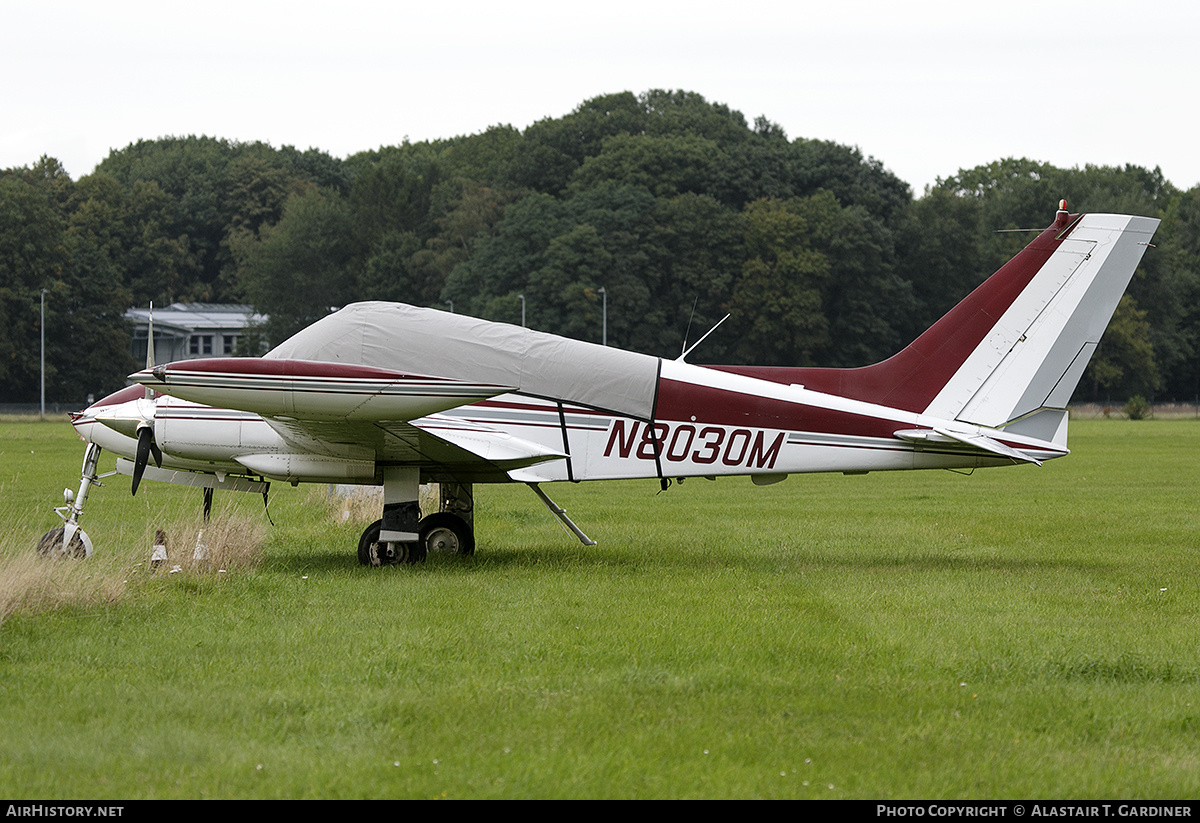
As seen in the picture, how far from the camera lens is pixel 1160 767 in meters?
5.25

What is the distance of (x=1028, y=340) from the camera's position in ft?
38.5

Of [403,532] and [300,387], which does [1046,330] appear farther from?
[300,387]

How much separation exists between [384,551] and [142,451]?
2.48m

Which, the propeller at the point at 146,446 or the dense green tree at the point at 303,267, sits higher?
the dense green tree at the point at 303,267

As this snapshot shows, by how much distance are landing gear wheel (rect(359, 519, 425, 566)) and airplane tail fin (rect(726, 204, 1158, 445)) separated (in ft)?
13.9

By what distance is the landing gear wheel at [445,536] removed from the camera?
1192 centimetres

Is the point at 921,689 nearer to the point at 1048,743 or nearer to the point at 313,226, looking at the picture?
the point at 1048,743

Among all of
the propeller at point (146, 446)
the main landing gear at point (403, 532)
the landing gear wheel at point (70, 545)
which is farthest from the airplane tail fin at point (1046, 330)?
the landing gear wheel at point (70, 545)

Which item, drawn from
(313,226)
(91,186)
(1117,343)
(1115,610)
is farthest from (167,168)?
(1115,610)

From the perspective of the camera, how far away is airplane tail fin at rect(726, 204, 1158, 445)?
38.2 feet

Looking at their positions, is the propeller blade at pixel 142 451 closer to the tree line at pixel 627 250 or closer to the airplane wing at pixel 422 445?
the airplane wing at pixel 422 445

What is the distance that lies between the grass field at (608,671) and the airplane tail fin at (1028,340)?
1.62 metres

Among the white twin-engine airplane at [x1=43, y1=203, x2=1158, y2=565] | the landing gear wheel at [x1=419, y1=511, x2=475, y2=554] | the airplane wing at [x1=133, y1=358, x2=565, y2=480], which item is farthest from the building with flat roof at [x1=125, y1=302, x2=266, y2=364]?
the airplane wing at [x1=133, y1=358, x2=565, y2=480]

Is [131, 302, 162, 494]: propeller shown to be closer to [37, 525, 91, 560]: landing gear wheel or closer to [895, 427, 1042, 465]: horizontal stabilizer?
[37, 525, 91, 560]: landing gear wheel
